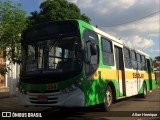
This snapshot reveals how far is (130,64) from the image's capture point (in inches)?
→ 634

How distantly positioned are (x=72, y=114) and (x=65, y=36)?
324 centimetres

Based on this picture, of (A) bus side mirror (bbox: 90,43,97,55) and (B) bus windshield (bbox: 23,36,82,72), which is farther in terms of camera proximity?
(A) bus side mirror (bbox: 90,43,97,55)

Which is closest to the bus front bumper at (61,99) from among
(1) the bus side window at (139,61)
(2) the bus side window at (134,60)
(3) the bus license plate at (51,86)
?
(3) the bus license plate at (51,86)

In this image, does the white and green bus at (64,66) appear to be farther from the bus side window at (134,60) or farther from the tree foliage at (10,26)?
the bus side window at (134,60)

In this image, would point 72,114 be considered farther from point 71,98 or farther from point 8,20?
point 8,20

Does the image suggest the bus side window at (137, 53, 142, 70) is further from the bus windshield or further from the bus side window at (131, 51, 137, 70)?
the bus windshield

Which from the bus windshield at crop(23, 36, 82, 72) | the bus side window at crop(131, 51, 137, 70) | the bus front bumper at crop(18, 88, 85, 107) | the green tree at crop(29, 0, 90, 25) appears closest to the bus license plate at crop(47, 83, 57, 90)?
the bus front bumper at crop(18, 88, 85, 107)

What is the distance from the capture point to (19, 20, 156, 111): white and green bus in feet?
32.0

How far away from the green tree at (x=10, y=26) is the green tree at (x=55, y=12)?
A: 17990mm

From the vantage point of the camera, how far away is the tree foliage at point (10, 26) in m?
9.45

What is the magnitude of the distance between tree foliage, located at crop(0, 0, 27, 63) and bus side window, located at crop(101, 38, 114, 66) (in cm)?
339

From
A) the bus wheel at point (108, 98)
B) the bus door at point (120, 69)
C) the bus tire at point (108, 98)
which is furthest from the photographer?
the bus door at point (120, 69)

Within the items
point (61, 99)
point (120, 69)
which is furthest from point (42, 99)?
point (120, 69)

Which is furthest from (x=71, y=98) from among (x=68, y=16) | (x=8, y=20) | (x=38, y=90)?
(x=68, y=16)
